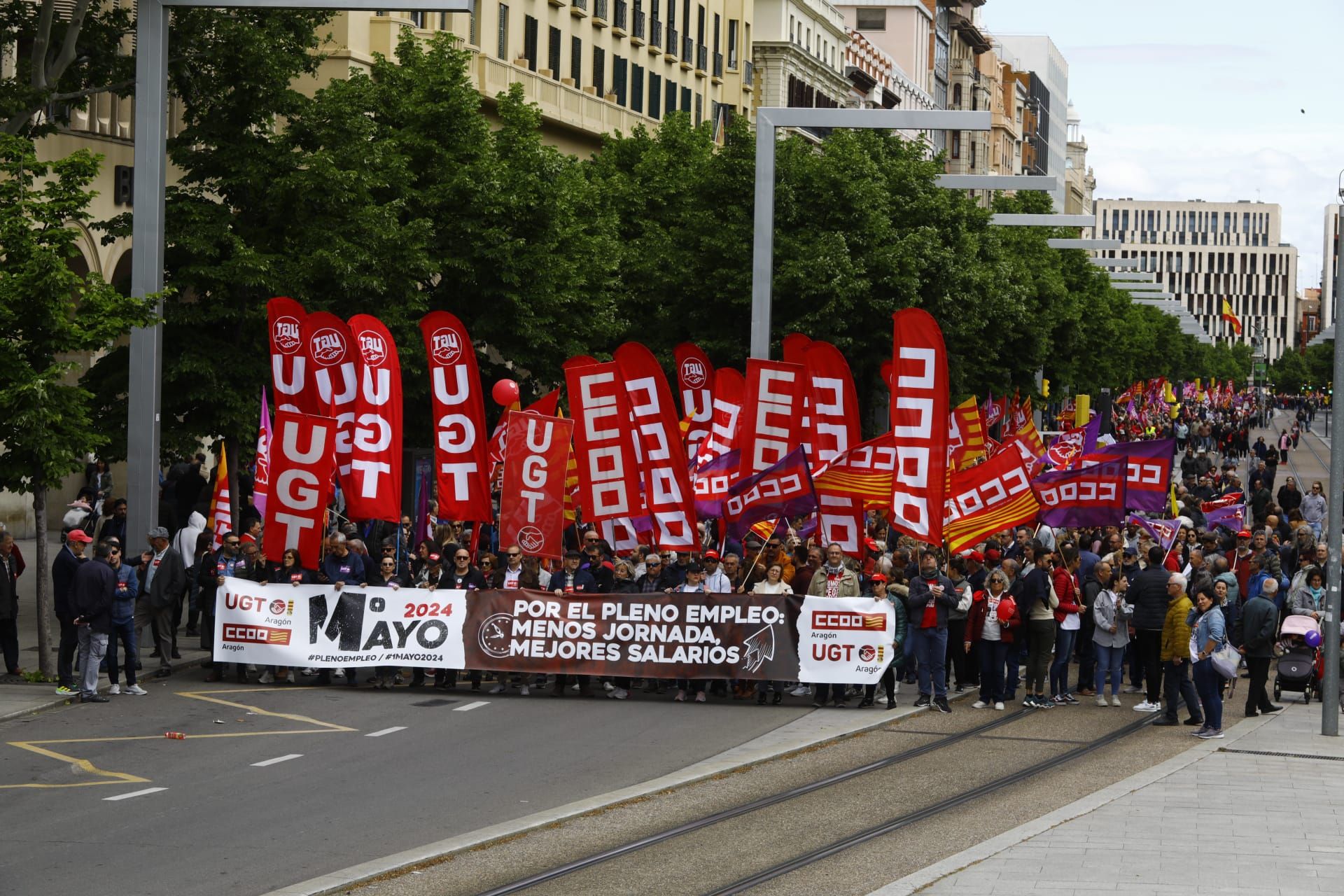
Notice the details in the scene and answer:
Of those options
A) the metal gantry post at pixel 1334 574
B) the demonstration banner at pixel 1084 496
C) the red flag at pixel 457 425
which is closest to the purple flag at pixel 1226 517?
the demonstration banner at pixel 1084 496

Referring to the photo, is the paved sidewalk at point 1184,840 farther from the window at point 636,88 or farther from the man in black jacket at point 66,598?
the window at point 636,88

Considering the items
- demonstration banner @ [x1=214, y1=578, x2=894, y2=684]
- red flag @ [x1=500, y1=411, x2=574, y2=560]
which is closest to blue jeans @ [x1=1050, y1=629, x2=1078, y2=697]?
demonstration banner @ [x1=214, y1=578, x2=894, y2=684]

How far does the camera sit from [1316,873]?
11727 mm

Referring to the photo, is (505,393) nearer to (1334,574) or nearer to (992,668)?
(992,668)

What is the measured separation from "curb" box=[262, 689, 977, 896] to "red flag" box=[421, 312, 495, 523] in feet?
14.6

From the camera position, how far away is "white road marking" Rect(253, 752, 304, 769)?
51.3 ft

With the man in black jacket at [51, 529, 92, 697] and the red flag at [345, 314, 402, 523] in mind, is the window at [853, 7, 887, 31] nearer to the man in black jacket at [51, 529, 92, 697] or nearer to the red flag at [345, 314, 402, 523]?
the red flag at [345, 314, 402, 523]

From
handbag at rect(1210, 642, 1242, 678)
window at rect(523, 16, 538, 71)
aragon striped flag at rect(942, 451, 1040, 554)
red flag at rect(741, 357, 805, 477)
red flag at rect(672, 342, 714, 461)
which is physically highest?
window at rect(523, 16, 538, 71)

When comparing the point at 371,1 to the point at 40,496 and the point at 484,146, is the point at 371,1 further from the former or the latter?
the point at 484,146

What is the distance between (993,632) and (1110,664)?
1.59 metres

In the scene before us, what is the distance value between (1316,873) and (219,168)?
1867 cm

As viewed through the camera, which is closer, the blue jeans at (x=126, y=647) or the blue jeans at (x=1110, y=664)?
the blue jeans at (x=126, y=647)

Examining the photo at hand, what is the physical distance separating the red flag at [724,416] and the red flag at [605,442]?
15.9 feet

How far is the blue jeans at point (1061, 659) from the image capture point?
20141mm
